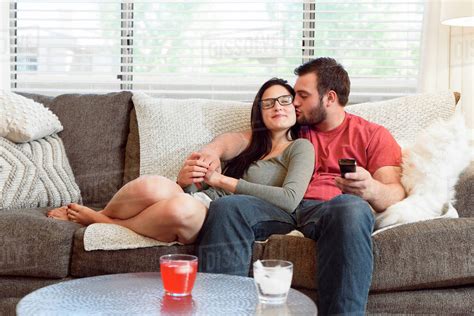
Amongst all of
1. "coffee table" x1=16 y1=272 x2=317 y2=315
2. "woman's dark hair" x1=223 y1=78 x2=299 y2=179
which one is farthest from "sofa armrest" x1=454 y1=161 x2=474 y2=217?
"coffee table" x1=16 y1=272 x2=317 y2=315

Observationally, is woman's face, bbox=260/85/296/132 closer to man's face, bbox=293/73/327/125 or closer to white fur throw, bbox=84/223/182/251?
man's face, bbox=293/73/327/125

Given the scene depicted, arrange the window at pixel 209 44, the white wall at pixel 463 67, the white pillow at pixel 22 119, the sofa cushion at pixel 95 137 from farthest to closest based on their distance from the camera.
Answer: the window at pixel 209 44, the white wall at pixel 463 67, the sofa cushion at pixel 95 137, the white pillow at pixel 22 119

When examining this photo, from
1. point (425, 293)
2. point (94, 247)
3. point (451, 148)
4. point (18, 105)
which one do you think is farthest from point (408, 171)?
point (18, 105)

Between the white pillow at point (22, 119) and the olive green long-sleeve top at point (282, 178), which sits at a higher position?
the white pillow at point (22, 119)

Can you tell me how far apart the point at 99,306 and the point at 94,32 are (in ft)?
7.49

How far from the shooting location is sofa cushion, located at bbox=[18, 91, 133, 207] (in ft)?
9.08

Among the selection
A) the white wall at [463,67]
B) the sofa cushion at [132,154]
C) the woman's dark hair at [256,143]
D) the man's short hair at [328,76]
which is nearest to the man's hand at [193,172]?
the woman's dark hair at [256,143]

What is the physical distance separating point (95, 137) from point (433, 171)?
1.21 m

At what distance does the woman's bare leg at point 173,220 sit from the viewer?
2148 millimetres

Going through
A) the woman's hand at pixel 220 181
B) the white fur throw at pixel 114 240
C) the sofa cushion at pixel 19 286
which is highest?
the woman's hand at pixel 220 181

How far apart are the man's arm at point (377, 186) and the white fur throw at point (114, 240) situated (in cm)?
52

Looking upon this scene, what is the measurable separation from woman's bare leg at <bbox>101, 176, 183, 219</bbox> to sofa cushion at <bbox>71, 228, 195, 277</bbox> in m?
0.16

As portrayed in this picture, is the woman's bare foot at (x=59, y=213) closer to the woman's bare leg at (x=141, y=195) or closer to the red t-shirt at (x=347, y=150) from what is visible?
the woman's bare leg at (x=141, y=195)

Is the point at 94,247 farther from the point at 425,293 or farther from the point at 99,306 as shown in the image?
the point at 425,293
